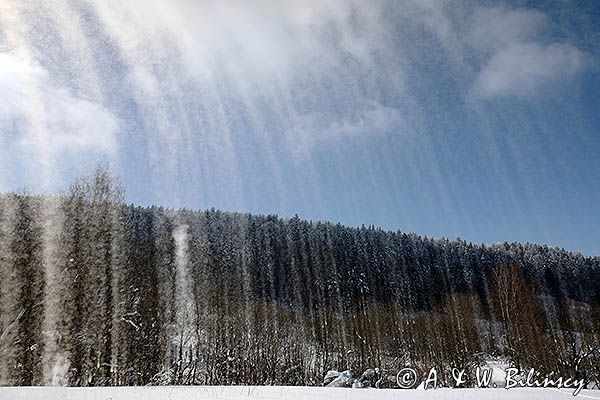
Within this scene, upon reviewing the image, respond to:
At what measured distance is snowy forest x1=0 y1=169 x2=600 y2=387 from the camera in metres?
18.3

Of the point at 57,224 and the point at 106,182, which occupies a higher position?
the point at 106,182

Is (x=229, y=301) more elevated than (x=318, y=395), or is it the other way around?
(x=229, y=301)

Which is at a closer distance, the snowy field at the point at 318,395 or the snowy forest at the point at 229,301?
the snowy field at the point at 318,395

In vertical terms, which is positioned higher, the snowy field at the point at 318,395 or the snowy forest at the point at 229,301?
the snowy forest at the point at 229,301

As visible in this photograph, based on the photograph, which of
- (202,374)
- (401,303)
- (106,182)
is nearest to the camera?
(106,182)

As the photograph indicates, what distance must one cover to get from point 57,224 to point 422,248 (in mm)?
95166

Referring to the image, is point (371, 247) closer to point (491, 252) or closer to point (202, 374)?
point (491, 252)

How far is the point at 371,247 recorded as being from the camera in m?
95.8

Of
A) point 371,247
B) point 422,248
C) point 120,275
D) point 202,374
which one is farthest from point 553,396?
point 422,248

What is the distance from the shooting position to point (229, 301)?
48.8 meters

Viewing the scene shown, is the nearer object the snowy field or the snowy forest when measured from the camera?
the snowy field

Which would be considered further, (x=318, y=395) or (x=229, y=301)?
(x=229, y=301)

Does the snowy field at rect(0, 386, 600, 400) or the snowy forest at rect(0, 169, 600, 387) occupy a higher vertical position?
the snowy forest at rect(0, 169, 600, 387)

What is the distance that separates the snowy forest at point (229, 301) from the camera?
18.3 m
